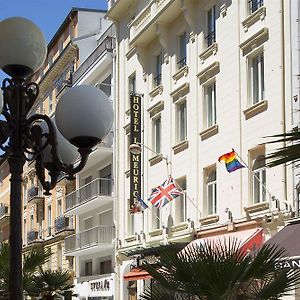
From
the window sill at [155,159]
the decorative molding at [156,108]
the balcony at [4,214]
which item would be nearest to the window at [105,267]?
the window sill at [155,159]

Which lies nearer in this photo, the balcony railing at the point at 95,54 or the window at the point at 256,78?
the window at the point at 256,78

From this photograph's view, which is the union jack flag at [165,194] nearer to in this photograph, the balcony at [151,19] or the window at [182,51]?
the window at [182,51]

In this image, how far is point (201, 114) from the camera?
956 inches

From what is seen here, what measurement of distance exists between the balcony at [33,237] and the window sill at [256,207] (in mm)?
29692

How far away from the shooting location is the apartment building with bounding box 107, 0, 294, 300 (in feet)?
64.8

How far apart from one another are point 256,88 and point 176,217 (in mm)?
6792

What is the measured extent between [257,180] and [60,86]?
26.0 m

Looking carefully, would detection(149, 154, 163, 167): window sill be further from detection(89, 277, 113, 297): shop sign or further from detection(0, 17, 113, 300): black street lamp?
detection(0, 17, 113, 300): black street lamp

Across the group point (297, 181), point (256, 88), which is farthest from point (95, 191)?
point (297, 181)

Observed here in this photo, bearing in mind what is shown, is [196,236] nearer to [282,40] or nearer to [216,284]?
[282,40]

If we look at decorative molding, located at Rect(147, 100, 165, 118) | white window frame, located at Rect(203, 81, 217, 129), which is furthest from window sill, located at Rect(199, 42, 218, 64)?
decorative molding, located at Rect(147, 100, 165, 118)

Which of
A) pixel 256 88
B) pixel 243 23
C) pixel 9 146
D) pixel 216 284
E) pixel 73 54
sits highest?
pixel 73 54

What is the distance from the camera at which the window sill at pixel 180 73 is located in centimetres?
2570

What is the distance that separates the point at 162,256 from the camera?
967 centimetres
